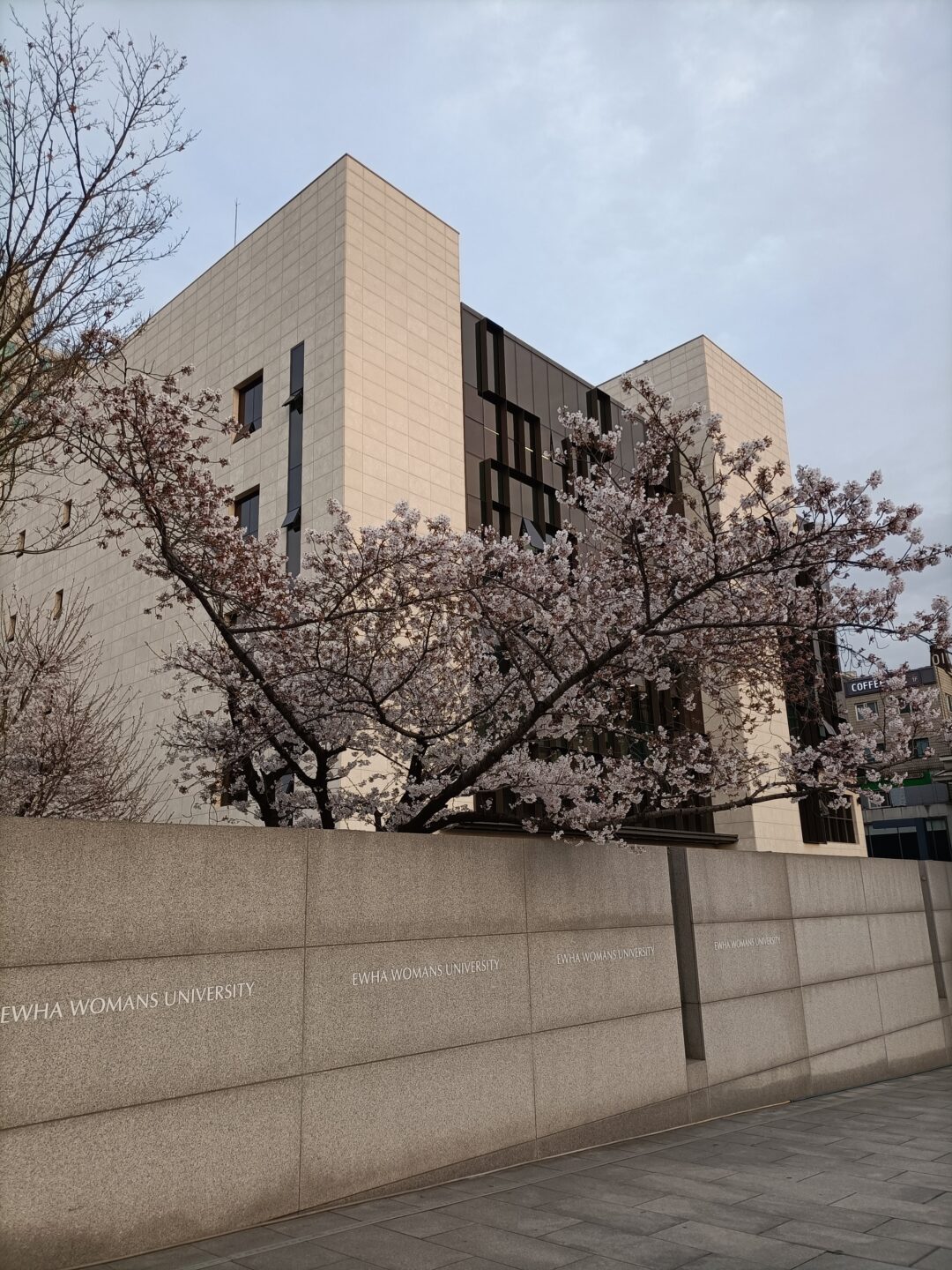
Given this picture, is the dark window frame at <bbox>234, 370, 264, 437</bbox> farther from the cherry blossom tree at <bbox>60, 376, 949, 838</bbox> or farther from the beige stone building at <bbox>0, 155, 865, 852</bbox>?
the cherry blossom tree at <bbox>60, 376, 949, 838</bbox>

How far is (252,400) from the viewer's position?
31.1 metres

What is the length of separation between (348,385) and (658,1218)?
23319 mm

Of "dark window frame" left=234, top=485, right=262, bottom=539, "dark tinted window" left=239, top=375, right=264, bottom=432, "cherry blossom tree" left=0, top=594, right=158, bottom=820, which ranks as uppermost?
"dark tinted window" left=239, top=375, right=264, bottom=432

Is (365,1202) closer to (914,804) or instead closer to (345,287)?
(345,287)

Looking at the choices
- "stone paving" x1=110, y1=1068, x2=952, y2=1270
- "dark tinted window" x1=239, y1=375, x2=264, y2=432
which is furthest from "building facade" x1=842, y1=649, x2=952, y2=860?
"stone paving" x1=110, y1=1068, x2=952, y2=1270

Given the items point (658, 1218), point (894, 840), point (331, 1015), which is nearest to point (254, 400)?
point (331, 1015)

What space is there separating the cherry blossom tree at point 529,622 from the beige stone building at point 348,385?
14091 mm

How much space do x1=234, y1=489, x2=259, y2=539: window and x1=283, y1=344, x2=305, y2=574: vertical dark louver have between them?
6.88ft

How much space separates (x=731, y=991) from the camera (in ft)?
40.6

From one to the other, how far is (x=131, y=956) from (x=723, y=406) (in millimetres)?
42420

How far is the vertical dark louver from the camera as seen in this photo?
27.1m

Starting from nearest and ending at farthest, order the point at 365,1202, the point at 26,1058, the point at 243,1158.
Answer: the point at 26,1058, the point at 243,1158, the point at 365,1202

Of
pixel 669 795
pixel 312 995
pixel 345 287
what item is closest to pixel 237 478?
pixel 345 287

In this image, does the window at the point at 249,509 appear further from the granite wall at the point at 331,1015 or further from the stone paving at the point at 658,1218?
the stone paving at the point at 658,1218
